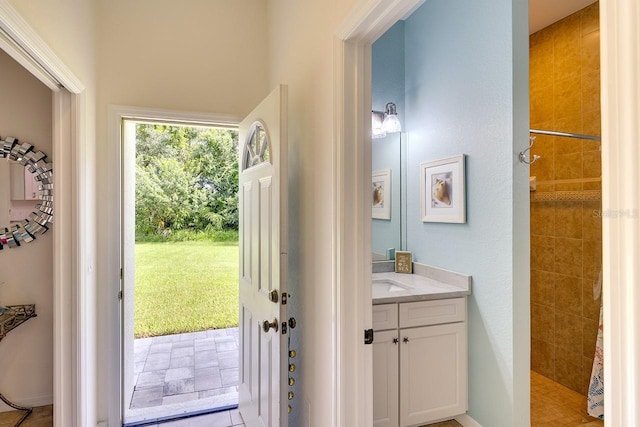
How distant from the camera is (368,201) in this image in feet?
4.29

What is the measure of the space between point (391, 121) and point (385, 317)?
1470 mm

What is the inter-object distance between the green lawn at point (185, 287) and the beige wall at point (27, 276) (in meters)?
1.71

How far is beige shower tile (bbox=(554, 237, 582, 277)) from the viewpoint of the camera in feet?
8.39

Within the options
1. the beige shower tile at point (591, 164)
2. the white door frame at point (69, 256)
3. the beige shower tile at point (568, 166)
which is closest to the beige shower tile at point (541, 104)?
the beige shower tile at point (568, 166)

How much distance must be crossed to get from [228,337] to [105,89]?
2.95 meters

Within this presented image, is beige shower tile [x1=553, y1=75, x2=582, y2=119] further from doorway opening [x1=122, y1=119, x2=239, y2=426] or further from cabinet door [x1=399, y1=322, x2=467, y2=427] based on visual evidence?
doorway opening [x1=122, y1=119, x2=239, y2=426]

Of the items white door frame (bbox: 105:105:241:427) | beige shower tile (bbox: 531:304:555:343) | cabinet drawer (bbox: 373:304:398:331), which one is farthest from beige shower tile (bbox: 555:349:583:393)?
white door frame (bbox: 105:105:241:427)

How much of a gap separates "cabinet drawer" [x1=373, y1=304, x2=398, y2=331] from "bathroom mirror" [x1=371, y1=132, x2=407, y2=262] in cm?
76

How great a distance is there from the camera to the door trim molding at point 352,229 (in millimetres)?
1267

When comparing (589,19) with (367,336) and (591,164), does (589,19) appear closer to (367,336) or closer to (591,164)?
(591,164)

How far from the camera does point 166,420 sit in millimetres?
2250

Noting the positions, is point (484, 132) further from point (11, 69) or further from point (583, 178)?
point (11, 69)

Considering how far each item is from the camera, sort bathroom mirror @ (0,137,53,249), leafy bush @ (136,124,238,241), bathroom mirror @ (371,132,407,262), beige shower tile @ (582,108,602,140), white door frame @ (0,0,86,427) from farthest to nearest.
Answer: leafy bush @ (136,124,238,241)
bathroom mirror @ (371,132,407,262)
beige shower tile @ (582,108,602,140)
bathroom mirror @ (0,137,53,249)
white door frame @ (0,0,86,427)

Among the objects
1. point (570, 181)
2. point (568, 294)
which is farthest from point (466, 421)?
point (570, 181)
